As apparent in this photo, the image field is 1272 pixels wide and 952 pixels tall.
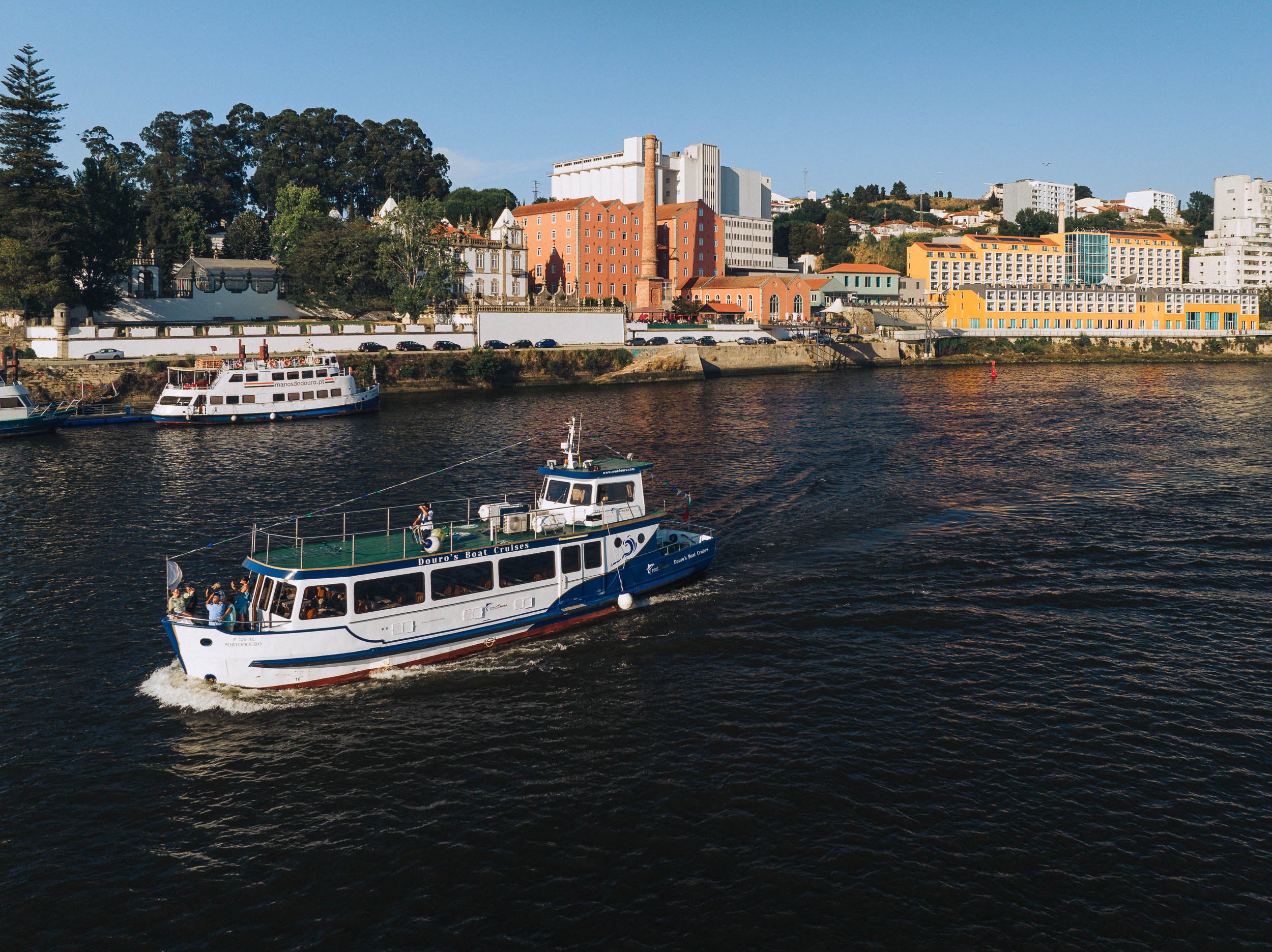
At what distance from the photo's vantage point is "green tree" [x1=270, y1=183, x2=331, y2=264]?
13062 cm

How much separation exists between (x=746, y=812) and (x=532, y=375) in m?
90.4

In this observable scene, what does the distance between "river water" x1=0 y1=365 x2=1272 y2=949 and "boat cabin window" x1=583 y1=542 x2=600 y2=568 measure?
2.08 meters

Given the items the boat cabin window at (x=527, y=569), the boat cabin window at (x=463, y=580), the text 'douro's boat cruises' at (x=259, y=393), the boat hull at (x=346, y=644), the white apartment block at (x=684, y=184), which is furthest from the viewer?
the white apartment block at (x=684, y=184)

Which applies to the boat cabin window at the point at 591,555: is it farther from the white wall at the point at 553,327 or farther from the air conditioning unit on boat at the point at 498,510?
the white wall at the point at 553,327

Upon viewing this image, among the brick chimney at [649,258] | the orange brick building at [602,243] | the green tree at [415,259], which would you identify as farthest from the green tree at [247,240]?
the brick chimney at [649,258]

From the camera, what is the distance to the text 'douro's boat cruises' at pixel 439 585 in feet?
83.1

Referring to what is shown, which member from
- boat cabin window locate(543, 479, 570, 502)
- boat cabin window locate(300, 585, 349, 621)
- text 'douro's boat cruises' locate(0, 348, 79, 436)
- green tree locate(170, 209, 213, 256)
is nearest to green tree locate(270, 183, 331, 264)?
green tree locate(170, 209, 213, 256)

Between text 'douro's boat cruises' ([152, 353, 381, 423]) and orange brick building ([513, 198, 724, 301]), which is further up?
orange brick building ([513, 198, 724, 301])

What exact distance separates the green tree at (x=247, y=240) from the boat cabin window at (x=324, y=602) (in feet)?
439

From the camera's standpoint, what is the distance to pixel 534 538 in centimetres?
2969

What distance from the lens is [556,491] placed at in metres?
33.3

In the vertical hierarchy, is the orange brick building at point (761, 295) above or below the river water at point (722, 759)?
above

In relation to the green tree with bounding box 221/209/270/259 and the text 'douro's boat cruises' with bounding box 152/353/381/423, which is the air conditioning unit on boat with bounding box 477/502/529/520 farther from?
the green tree with bounding box 221/209/270/259

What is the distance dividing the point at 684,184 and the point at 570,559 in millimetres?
165020
